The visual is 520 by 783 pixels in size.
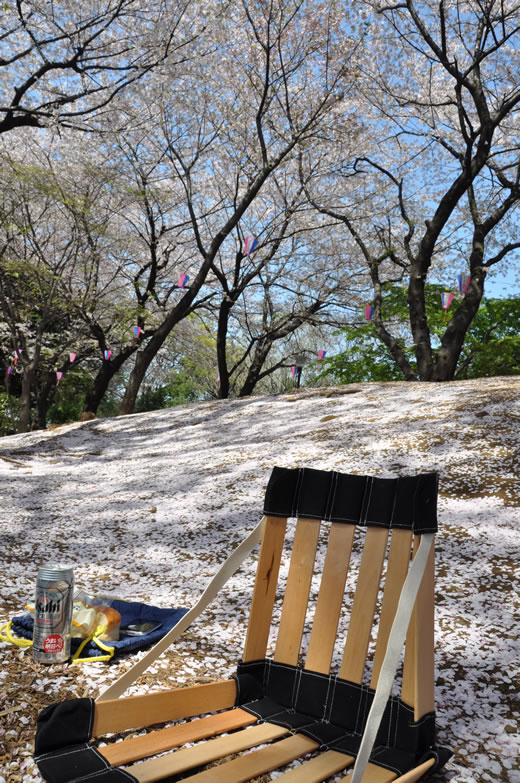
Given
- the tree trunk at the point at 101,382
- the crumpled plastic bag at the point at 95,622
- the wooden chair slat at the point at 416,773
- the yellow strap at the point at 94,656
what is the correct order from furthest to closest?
1. the tree trunk at the point at 101,382
2. the crumpled plastic bag at the point at 95,622
3. the yellow strap at the point at 94,656
4. the wooden chair slat at the point at 416,773

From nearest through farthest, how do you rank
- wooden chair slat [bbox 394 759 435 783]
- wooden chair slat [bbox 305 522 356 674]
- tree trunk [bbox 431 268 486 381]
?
wooden chair slat [bbox 394 759 435 783] → wooden chair slat [bbox 305 522 356 674] → tree trunk [bbox 431 268 486 381]

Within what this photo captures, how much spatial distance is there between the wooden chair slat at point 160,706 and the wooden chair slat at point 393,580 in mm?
496

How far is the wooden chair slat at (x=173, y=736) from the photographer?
64.8 inches

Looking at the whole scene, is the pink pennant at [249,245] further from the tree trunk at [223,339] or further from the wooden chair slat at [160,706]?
the wooden chair slat at [160,706]

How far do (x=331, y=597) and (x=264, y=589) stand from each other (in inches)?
9.5

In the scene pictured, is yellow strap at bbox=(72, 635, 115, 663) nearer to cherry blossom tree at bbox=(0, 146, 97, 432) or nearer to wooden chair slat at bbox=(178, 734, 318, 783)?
wooden chair slat at bbox=(178, 734, 318, 783)

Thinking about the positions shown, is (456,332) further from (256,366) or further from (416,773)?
(416,773)

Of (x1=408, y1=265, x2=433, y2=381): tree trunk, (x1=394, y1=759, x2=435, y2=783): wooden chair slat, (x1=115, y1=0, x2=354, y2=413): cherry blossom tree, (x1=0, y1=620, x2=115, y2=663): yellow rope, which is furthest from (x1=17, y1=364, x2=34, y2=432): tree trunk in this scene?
(x1=394, y1=759, x2=435, y2=783): wooden chair slat

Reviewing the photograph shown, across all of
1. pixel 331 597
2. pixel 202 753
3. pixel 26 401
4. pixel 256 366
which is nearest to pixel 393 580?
pixel 331 597

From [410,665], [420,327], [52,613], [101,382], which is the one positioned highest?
[420,327]

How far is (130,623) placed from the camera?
266 cm

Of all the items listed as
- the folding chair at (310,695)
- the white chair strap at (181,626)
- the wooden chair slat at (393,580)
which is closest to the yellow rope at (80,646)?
the white chair strap at (181,626)

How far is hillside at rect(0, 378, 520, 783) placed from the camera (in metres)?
2.10

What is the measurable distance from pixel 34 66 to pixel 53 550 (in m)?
10.9
